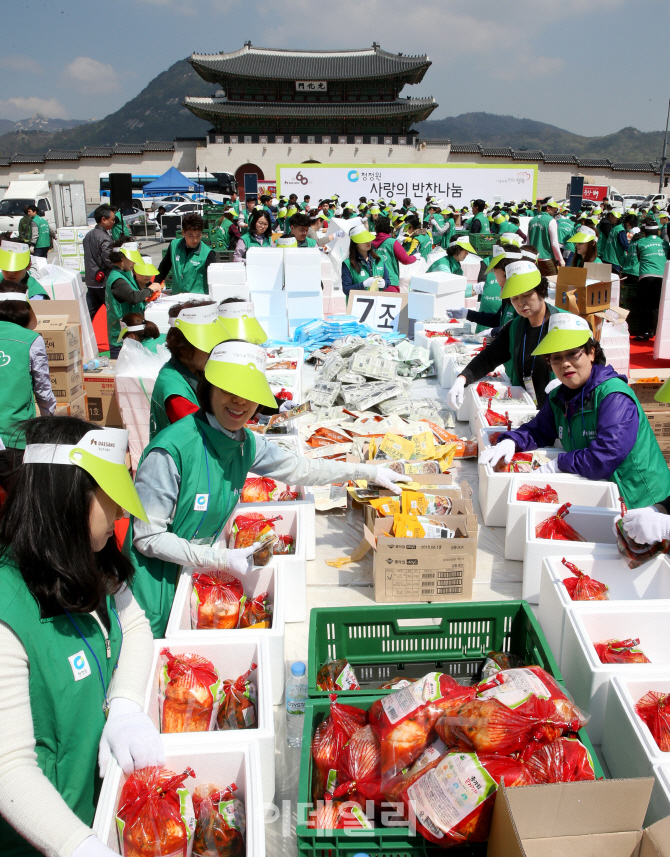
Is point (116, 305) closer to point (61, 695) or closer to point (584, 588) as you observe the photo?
point (584, 588)

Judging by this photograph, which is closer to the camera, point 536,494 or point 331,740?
point 331,740

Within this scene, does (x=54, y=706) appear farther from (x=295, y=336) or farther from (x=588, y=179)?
(x=588, y=179)

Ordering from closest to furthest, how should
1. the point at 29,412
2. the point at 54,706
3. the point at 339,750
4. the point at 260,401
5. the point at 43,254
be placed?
the point at 54,706
the point at 339,750
the point at 260,401
the point at 29,412
the point at 43,254

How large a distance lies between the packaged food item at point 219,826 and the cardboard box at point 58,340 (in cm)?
412

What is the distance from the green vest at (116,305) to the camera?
20.5 feet

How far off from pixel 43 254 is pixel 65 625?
43.7 ft

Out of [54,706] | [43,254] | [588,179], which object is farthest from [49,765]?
[588,179]

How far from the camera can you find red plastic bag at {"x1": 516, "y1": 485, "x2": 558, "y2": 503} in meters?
3.12

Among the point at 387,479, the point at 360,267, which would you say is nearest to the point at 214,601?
the point at 387,479

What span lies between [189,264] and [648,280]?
620 cm

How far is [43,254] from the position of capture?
42.2 feet

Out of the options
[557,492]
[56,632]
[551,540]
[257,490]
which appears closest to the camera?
[56,632]

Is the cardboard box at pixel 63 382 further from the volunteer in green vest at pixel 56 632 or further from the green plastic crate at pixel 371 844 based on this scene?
the green plastic crate at pixel 371 844

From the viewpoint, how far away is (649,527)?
219 centimetres
